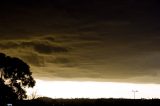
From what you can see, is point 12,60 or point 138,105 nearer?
point 12,60

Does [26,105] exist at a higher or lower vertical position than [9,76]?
lower

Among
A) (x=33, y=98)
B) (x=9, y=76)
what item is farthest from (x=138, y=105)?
(x=9, y=76)

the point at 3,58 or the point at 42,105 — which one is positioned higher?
the point at 3,58

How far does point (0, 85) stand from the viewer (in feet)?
269

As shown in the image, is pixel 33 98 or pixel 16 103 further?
pixel 33 98

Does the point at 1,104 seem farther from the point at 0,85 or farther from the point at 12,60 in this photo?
→ the point at 12,60

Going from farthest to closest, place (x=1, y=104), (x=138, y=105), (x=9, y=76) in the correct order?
1. (x=138, y=105)
2. (x=9, y=76)
3. (x=1, y=104)

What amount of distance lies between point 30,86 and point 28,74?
2.26m

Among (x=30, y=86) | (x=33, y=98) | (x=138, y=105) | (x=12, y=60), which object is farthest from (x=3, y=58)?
(x=138, y=105)

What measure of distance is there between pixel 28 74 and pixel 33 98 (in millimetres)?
12473

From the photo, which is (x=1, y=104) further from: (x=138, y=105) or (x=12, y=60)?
(x=138, y=105)

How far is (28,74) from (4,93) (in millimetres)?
6873

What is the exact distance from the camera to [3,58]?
86.4 meters

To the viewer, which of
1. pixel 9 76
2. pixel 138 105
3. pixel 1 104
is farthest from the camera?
pixel 138 105
